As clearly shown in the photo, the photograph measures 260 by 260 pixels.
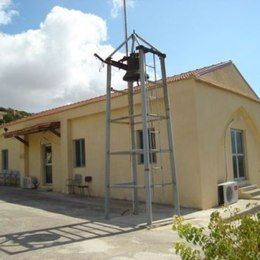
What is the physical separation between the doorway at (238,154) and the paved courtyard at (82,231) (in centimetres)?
259

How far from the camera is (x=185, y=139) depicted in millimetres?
14180

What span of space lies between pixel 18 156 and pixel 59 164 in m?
4.34

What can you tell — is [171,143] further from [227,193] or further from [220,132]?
[220,132]

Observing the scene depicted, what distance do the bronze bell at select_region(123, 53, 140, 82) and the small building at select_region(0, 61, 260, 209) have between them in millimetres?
2530

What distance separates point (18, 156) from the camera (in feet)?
75.6

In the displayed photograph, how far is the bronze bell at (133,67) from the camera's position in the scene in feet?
40.0

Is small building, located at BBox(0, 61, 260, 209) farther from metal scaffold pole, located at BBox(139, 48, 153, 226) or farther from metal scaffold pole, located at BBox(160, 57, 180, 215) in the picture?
metal scaffold pole, located at BBox(139, 48, 153, 226)

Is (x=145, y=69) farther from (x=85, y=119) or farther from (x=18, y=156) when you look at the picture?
(x=18, y=156)

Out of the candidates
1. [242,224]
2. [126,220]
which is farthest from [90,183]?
[242,224]

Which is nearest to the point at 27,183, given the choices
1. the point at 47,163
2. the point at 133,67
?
the point at 47,163

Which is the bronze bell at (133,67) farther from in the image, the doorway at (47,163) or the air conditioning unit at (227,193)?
the doorway at (47,163)

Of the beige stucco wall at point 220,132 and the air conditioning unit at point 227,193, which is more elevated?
the beige stucco wall at point 220,132

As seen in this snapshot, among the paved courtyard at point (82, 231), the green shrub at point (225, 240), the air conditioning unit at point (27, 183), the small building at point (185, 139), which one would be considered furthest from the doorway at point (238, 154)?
the green shrub at point (225, 240)

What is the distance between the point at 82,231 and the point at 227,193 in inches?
250
